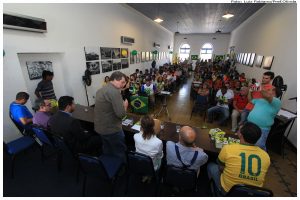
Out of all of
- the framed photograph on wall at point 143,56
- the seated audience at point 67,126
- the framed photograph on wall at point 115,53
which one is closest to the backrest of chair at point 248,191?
the seated audience at point 67,126

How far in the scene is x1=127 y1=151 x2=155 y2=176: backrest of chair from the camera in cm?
205

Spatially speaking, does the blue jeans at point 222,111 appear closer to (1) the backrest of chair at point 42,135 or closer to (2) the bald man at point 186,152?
(2) the bald man at point 186,152

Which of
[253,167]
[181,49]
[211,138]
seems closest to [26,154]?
[211,138]

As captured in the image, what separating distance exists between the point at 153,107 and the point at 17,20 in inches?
175

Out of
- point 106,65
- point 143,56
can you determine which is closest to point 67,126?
point 106,65

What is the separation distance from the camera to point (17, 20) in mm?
3326

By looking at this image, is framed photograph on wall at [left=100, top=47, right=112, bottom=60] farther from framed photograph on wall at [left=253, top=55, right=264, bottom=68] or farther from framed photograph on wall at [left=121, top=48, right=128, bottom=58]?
framed photograph on wall at [left=253, top=55, right=264, bottom=68]

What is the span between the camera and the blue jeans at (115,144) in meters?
2.58

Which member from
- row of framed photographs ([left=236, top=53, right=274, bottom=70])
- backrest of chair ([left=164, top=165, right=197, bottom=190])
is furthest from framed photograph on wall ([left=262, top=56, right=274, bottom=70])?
backrest of chair ([left=164, top=165, right=197, bottom=190])

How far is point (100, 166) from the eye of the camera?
199 centimetres

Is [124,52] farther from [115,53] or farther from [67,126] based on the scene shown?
[67,126]

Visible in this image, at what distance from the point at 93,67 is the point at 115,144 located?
415 centimetres

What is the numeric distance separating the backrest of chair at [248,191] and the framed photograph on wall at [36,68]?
193 inches

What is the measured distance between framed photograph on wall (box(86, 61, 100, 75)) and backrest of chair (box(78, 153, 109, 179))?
171 inches
